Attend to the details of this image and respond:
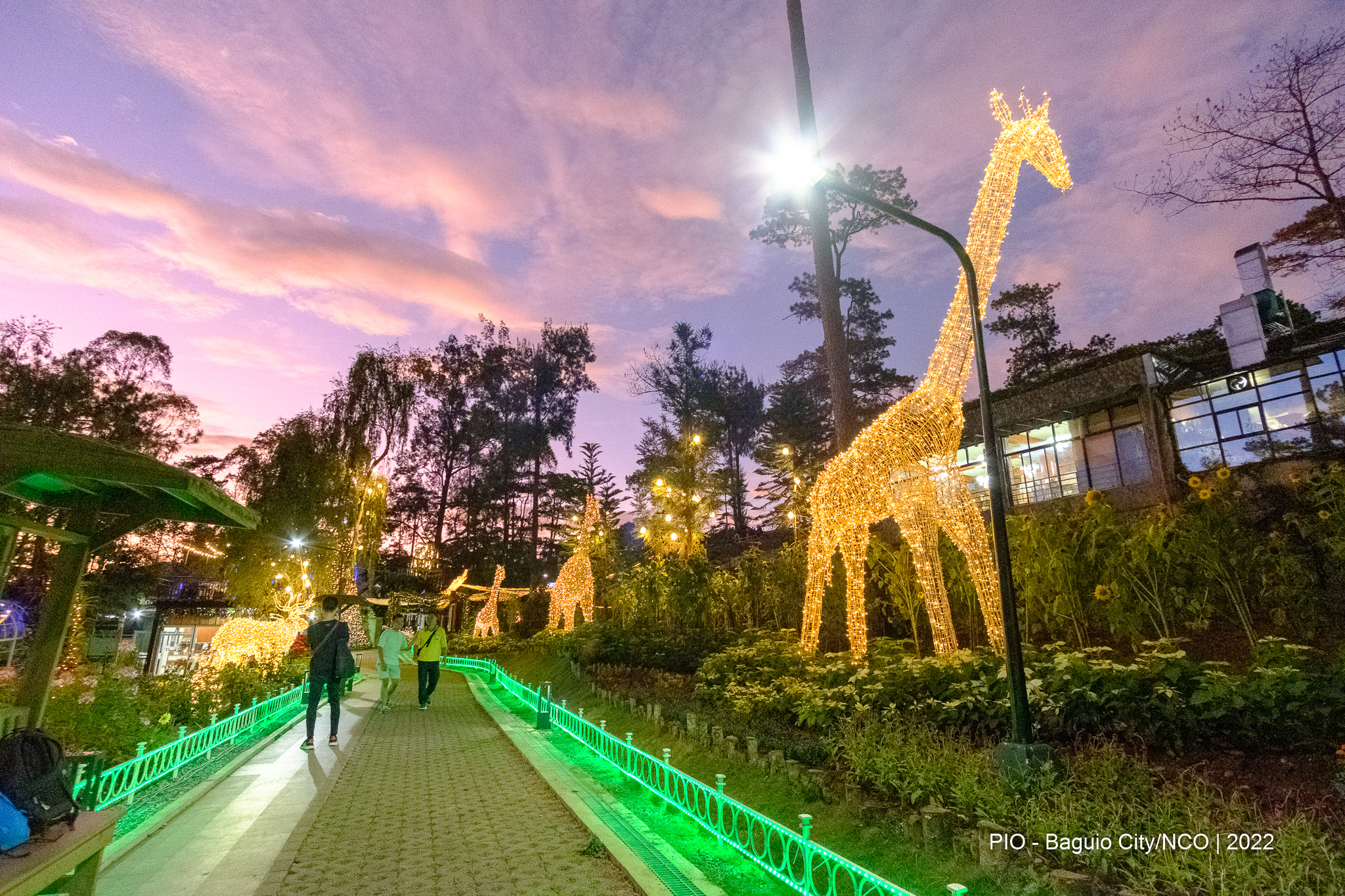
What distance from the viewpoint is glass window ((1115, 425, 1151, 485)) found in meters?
17.5

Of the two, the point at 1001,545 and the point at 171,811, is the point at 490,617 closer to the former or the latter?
the point at 171,811

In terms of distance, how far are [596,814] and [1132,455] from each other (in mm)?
18607

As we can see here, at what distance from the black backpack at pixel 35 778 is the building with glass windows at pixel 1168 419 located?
1428 centimetres

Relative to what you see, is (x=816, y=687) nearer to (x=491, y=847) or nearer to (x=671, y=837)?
(x=671, y=837)

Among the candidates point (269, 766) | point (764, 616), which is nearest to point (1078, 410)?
point (764, 616)

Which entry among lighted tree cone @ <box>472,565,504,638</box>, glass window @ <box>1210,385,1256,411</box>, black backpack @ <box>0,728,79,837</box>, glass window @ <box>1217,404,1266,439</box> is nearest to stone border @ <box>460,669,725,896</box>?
black backpack @ <box>0,728,79,837</box>

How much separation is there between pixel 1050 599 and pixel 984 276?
16.4 ft

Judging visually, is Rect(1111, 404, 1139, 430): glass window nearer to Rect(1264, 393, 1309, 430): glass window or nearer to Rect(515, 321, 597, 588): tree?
Rect(1264, 393, 1309, 430): glass window

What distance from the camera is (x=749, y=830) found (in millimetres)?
3939

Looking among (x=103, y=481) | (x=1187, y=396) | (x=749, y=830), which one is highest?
(x=1187, y=396)

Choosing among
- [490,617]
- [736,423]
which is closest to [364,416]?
[490,617]

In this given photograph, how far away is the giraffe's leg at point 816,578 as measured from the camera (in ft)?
29.8

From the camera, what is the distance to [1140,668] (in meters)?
5.70

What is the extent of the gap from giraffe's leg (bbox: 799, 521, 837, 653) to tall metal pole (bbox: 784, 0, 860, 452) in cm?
444
